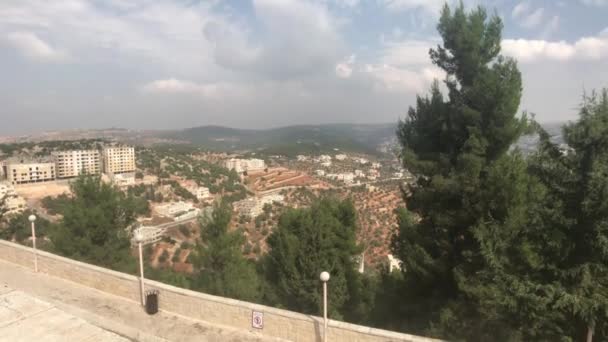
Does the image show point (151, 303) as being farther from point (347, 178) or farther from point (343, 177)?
point (347, 178)

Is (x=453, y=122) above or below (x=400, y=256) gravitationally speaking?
above

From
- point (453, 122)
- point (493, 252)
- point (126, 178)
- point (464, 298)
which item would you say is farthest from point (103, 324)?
point (126, 178)

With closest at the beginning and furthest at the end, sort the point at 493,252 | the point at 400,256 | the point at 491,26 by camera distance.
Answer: the point at 493,252 → the point at 491,26 → the point at 400,256

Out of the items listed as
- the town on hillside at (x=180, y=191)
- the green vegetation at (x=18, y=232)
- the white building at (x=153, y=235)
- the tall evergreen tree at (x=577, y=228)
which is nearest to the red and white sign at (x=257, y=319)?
the tall evergreen tree at (x=577, y=228)

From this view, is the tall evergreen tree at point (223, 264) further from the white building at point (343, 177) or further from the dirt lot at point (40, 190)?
the white building at point (343, 177)

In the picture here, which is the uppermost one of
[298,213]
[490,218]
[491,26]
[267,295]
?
[491,26]

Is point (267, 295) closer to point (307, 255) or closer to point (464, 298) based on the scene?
point (307, 255)
